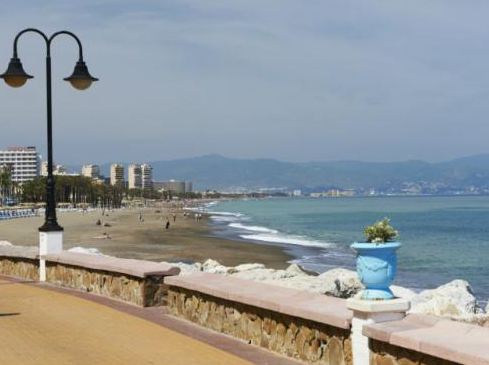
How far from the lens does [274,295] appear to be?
845 centimetres

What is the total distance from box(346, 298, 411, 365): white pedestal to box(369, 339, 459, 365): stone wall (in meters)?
0.08

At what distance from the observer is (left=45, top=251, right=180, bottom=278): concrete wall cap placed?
35.8 feet

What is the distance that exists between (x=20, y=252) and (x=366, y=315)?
10.8m

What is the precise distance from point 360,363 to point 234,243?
4823 centimetres

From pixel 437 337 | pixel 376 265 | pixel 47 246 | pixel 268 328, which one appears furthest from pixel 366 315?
pixel 47 246

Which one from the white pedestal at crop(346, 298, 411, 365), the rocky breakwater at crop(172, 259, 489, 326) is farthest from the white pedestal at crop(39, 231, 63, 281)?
the white pedestal at crop(346, 298, 411, 365)

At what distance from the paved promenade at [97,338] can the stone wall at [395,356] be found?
144 centimetres

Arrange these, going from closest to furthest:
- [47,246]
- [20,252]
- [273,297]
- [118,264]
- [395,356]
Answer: [395,356] < [273,297] < [118,264] < [47,246] < [20,252]

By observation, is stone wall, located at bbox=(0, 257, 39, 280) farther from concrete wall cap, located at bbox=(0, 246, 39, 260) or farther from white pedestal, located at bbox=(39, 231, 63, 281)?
white pedestal, located at bbox=(39, 231, 63, 281)

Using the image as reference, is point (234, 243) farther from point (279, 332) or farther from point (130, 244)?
point (279, 332)

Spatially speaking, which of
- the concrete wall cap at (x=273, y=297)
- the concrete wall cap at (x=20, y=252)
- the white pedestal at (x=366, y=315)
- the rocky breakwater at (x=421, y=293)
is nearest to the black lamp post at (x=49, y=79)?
the concrete wall cap at (x=20, y=252)

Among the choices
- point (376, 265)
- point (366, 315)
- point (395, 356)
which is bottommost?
point (395, 356)

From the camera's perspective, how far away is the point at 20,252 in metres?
15.8

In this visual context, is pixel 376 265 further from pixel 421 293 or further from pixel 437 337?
pixel 421 293
